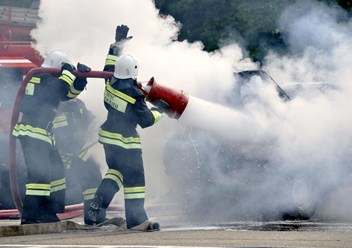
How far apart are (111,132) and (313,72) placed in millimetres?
4422

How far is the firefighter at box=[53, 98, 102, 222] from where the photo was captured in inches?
516

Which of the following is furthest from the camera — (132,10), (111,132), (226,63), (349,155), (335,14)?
(335,14)

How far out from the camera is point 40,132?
1194 centimetres

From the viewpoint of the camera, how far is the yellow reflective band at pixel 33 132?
11898 millimetres

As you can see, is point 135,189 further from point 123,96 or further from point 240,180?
point 240,180

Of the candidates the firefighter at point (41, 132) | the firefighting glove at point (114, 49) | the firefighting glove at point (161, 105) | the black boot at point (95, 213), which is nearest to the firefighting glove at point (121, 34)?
the firefighting glove at point (114, 49)

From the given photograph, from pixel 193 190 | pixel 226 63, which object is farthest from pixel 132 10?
pixel 193 190

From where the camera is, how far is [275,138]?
12992mm

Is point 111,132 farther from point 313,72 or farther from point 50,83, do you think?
point 313,72

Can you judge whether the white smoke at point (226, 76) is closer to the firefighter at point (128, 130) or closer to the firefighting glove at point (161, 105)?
the firefighting glove at point (161, 105)

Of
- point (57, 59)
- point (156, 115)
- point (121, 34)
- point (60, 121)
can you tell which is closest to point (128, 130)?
point (156, 115)

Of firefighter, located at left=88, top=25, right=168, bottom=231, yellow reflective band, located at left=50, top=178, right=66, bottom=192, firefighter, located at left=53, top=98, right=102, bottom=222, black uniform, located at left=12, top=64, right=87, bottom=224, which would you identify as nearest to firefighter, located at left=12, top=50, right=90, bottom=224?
black uniform, located at left=12, top=64, right=87, bottom=224

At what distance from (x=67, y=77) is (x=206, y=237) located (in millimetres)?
2498

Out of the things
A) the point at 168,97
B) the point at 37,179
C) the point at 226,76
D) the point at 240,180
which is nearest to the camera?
the point at 37,179
